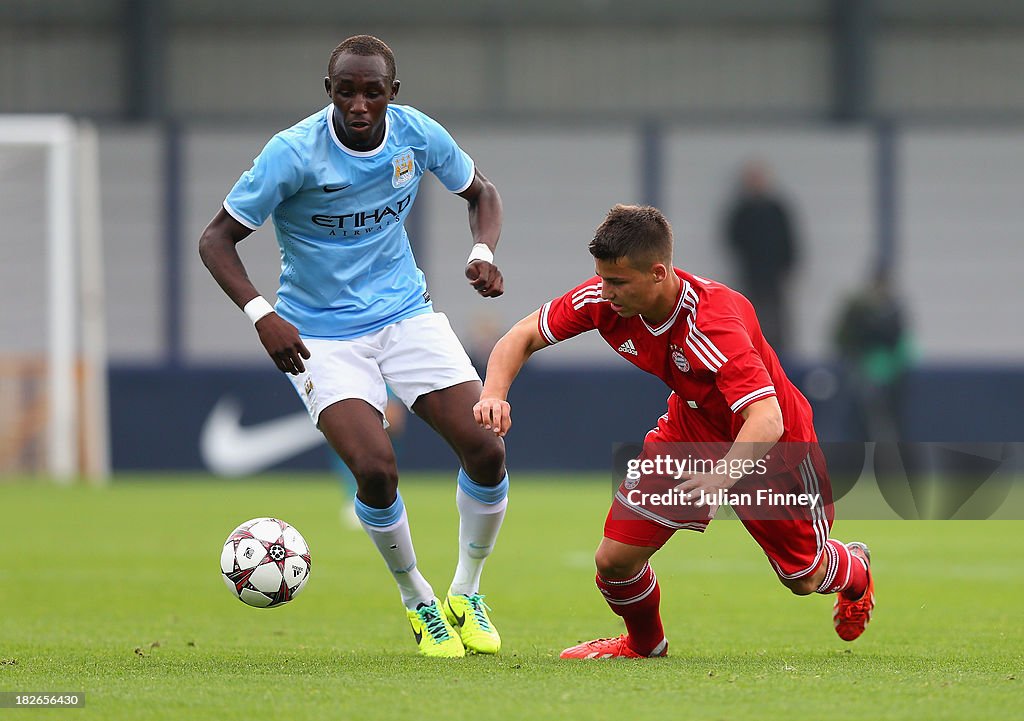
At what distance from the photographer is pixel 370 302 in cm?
620

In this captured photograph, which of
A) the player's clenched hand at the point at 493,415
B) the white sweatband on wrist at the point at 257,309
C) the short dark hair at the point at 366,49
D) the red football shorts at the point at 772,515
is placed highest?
the short dark hair at the point at 366,49

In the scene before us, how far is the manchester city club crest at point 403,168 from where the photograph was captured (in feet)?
20.2

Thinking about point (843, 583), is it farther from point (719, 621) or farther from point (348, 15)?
point (348, 15)

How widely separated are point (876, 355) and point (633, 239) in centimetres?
1270

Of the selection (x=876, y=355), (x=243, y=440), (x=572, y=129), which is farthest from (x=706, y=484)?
(x=572, y=129)

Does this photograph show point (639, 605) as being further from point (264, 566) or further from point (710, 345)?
point (264, 566)

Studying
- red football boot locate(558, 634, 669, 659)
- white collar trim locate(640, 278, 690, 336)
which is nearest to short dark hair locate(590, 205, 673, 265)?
white collar trim locate(640, 278, 690, 336)

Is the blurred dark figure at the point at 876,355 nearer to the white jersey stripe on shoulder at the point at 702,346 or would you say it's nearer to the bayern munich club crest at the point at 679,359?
the bayern munich club crest at the point at 679,359

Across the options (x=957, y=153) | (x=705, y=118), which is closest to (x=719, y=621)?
(x=957, y=153)

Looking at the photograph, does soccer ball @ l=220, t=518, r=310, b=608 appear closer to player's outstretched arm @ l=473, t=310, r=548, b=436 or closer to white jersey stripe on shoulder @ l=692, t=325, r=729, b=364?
player's outstretched arm @ l=473, t=310, r=548, b=436

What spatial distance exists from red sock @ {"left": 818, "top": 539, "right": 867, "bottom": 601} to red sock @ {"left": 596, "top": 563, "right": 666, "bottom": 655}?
24.1 inches

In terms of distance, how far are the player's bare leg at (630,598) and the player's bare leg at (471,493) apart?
37cm

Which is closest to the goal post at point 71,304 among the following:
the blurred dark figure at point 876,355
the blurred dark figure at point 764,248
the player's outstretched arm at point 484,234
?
the blurred dark figure at point 764,248

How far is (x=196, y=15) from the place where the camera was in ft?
73.1
